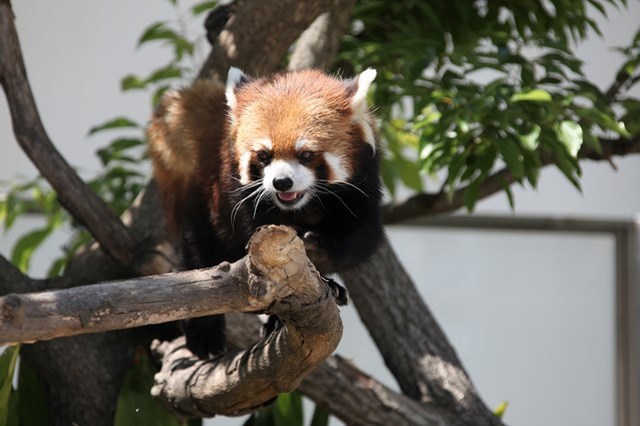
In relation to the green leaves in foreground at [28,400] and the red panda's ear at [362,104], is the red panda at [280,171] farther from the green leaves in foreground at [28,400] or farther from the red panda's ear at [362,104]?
the green leaves in foreground at [28,400]

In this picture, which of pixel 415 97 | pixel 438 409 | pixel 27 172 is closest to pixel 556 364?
pixel 438 409

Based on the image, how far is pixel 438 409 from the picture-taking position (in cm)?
255

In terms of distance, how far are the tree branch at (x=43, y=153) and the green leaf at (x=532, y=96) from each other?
1.02 meters

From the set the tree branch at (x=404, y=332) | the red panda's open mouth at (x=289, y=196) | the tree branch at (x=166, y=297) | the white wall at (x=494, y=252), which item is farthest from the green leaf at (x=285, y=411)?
the white wall at (x=494, y=252)

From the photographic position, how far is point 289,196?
186cm

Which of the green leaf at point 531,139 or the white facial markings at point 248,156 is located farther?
the green leaf at point 531,139

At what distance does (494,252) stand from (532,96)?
207 centimetres

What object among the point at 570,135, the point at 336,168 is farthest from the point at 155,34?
the point at 570,135

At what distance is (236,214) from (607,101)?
1.01 metres

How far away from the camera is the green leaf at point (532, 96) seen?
211 centimetres

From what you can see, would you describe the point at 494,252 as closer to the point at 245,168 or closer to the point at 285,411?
the point at 285,411

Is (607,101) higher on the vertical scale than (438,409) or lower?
higher

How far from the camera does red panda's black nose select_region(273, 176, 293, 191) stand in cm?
178

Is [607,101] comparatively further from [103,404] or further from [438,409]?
[103,404]
